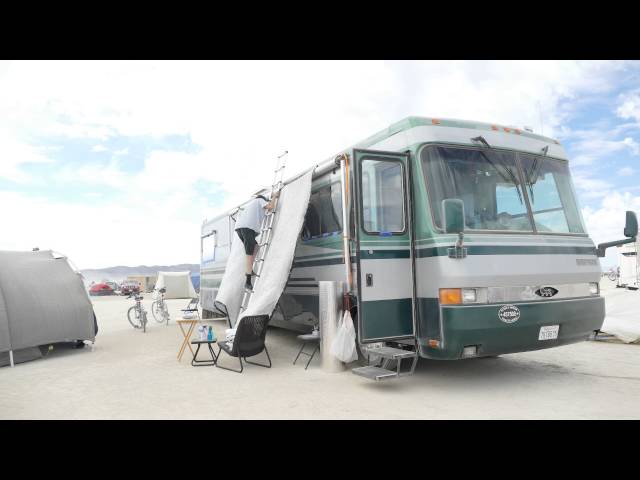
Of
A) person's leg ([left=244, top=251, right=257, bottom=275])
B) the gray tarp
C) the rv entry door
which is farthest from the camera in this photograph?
person's leg ([left=244, top=251, right=257, bottom=275])

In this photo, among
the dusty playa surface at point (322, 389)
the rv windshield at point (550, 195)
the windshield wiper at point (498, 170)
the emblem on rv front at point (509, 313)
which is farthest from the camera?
the rv windshield at point (550, 195)

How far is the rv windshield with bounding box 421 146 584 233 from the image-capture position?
5617mm

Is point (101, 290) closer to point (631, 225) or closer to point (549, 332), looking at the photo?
point (549, 332)

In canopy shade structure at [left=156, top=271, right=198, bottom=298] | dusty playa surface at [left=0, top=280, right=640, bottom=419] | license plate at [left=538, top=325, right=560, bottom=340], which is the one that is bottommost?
dusty playa surface at [left=0, top=280, right=640, bottom=419]

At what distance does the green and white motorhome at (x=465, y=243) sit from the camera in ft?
17.4

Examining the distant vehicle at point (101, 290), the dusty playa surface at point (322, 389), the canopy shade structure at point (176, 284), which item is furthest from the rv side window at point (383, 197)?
the distant vehicle at point (101, 290)

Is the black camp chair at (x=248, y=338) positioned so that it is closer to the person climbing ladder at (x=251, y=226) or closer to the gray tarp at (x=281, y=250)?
the gray tarp at (x=281, y=250)

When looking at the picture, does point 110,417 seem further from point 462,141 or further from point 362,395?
point 462,141

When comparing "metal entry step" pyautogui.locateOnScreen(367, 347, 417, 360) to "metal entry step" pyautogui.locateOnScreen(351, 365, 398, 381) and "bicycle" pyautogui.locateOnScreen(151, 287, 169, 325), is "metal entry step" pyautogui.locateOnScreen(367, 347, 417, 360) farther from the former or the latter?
"bicycle" pyautogui.locateOnScreen(151, 287, 169, 325)

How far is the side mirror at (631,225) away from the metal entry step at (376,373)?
3293 millimetres

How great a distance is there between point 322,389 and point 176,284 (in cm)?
1127

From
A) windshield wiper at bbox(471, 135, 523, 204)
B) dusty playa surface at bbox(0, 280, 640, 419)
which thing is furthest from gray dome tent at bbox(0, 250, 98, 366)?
windshield wiper at bbox(471, 135, 523, 204)

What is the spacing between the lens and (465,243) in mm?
5301

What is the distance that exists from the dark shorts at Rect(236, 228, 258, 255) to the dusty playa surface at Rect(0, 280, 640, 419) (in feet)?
5.78
